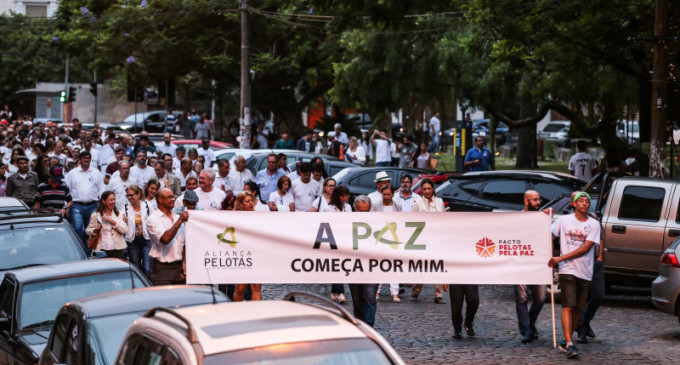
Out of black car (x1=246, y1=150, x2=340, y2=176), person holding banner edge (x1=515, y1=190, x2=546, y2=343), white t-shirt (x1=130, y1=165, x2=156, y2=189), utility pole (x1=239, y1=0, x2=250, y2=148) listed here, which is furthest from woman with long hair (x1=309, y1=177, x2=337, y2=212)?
utility pole (x1=239, y1=0, x2=250, y2=148)

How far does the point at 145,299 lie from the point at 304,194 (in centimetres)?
850

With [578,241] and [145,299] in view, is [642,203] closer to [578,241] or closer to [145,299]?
[578,241]

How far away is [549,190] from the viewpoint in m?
17.3

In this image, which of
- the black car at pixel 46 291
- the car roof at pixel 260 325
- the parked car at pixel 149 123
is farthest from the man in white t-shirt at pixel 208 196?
the parked car at pixel 149 123

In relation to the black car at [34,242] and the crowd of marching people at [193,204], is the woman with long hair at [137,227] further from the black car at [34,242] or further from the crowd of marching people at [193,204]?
the black car at [34,242]

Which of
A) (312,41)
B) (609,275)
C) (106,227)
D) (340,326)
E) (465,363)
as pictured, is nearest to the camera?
(340,326)

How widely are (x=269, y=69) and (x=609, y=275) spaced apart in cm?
2821

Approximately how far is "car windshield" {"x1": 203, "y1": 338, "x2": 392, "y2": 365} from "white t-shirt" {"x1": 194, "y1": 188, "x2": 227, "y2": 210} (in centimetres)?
859

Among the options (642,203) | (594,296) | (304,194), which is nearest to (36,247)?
(304,194)

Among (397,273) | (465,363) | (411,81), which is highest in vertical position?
(411,81)

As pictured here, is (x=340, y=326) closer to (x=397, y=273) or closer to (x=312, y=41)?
(x=397, y=273)

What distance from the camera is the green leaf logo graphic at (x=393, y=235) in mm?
11688

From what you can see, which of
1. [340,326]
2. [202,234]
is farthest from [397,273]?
[340,326]

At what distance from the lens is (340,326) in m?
5.43
